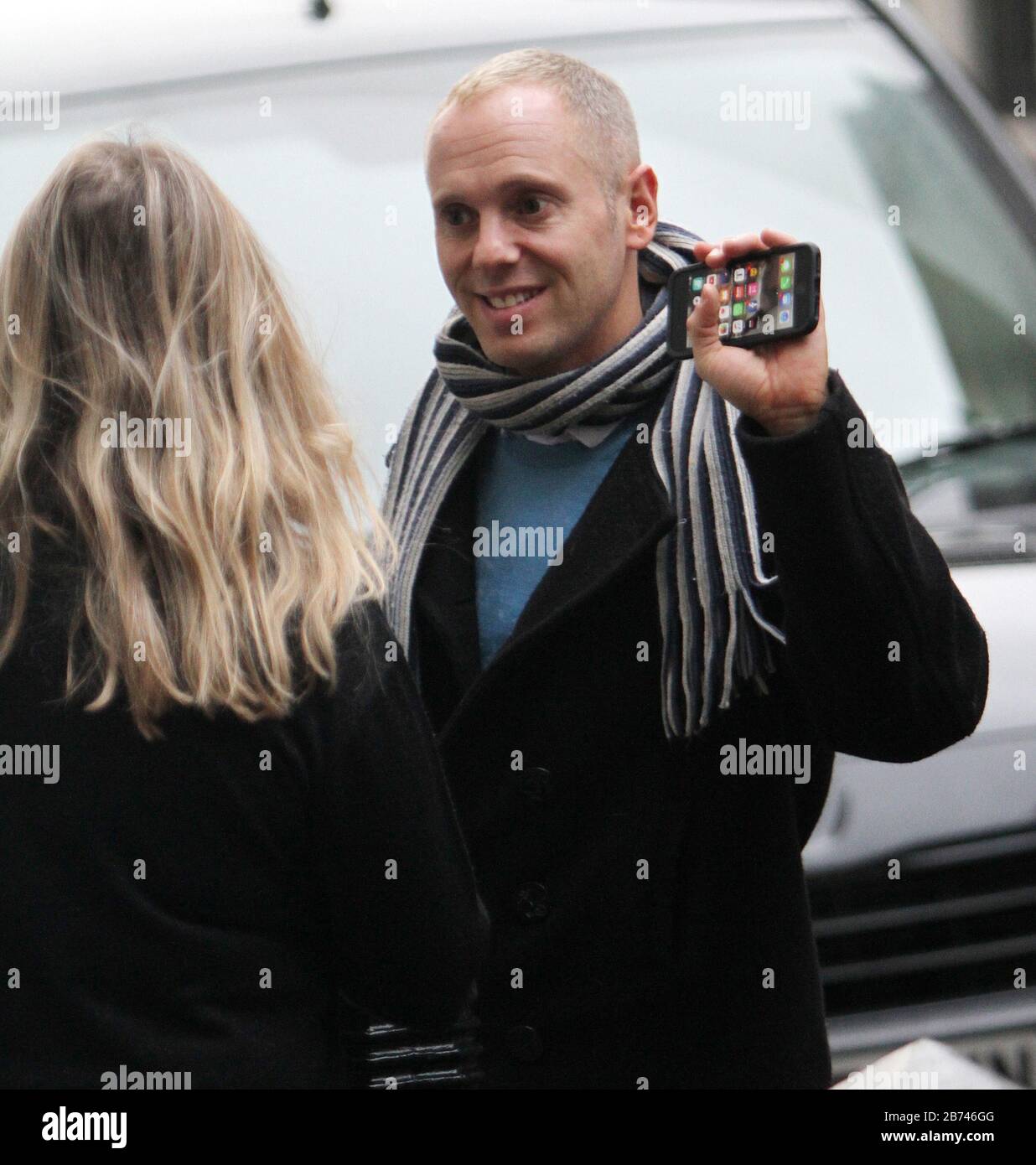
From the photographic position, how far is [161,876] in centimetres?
181

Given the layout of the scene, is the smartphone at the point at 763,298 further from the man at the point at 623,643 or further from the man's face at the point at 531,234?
the man's face at the point at 531,234

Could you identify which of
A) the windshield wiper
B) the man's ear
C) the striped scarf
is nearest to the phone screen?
the striped scarf

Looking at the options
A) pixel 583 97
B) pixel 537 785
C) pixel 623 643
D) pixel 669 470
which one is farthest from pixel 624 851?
pixel 583 97

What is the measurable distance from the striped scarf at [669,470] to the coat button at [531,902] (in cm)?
24

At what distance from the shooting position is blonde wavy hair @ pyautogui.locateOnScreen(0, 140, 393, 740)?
1.83 meters

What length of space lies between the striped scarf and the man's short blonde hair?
118 millimetres

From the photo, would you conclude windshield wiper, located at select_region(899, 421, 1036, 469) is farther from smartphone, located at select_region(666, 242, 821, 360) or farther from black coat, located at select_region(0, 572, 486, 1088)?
black coat, located at select_region(0, 572, 486, 1088)

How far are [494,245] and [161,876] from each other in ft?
3.02

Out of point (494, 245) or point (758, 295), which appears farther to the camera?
point (494, 245)

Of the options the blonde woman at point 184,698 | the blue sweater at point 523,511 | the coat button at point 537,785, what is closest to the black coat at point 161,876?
the blonde woman at point 184,698

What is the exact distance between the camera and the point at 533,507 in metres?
2.46

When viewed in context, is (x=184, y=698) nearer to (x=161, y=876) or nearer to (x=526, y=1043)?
(x=161, y=876)

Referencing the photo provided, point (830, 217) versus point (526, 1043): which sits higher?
point (830, 217)
